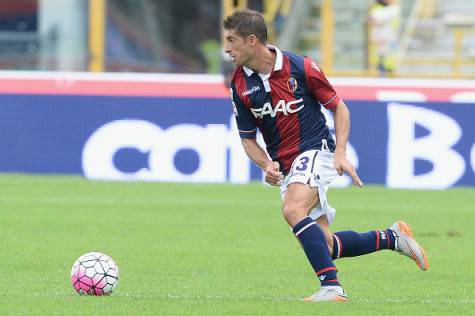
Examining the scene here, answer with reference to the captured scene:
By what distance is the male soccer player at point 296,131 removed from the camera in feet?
25.4

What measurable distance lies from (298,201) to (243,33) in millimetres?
1075

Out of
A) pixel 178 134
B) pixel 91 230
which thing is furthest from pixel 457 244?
pixel 178 134

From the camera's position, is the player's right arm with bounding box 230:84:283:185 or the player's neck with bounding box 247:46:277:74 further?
the player's right arm with bounding box 230:84:283:185

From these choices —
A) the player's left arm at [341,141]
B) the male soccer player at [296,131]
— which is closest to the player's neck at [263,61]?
the male soccer player at [296,131]

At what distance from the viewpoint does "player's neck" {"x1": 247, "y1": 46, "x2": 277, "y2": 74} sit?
26.0 feet

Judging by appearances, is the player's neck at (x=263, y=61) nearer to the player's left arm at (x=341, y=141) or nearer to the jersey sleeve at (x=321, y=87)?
the jersey sleeve at (x=321, y=87)

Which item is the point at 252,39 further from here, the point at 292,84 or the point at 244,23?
the point at 292,84

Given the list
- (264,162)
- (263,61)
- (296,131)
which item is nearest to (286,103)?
(296,131)

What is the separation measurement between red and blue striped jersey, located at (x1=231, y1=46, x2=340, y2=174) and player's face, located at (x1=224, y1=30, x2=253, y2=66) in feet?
0.70

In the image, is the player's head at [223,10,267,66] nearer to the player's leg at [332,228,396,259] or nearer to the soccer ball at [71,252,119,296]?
the player's leg at [332,228,396,259]

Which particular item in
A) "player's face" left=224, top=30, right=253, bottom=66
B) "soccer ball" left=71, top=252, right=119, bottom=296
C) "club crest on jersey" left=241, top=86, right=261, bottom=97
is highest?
"player's face" left=224, top=30, right=253, bottom=66

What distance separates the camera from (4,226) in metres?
12.2

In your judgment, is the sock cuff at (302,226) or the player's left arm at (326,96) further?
the player's left arm at (326,96)

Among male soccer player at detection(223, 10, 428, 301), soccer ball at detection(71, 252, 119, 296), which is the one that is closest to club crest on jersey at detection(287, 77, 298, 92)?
male soccer player at detection(223, 10, 428, 301)
